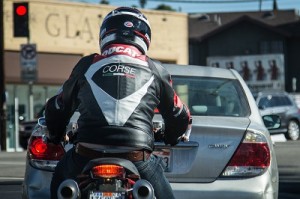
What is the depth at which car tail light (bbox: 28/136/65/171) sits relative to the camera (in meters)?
6.39

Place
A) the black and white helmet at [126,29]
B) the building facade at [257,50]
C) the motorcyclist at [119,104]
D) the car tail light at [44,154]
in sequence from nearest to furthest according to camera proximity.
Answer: the motorcyclist at [119,104], the black and white helmet at [126,29], the car tail light at [44,154], the building facade at [257,50]

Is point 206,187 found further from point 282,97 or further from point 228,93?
point 282,97

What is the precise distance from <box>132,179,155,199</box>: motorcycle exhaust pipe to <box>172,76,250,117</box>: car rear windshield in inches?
123

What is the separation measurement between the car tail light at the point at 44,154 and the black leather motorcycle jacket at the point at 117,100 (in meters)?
1.25

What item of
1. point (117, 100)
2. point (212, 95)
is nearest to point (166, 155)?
point (212, 95)

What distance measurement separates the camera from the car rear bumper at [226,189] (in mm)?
6582

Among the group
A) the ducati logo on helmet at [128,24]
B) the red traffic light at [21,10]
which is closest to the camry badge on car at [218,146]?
the ducati logo on helmet at [128,24]

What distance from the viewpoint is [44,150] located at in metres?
6.46

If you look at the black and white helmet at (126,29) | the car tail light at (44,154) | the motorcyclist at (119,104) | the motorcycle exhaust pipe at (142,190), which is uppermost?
the black and white helmet at (126,29)

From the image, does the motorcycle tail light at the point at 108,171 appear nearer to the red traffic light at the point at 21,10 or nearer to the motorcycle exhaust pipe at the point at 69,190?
the motorcycle exhaust pipe at the point at 69,190

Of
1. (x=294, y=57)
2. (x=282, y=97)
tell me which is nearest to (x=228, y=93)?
(x=282, y=97)

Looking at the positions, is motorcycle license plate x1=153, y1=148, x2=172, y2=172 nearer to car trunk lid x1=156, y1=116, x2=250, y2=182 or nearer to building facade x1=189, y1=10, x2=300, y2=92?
car trunk lid x1=156, y1=116, x2=250, y2=182

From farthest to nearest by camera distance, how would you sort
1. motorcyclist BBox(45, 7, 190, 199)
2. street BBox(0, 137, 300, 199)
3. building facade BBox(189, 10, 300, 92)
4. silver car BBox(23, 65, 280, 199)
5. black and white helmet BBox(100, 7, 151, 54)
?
building facade BBox(189, 10, 300, 92), street BBox(0, 137, 300, 199), silver car BBox(23, 65, 280, 199), black and white helmet BBox(100, 7, 151, 54), motorcyclist BBox(45, 7, 190, 199)

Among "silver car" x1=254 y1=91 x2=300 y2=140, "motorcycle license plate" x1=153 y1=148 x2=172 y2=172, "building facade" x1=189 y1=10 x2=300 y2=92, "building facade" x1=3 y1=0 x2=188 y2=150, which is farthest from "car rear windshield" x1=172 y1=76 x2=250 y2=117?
"building facade" x1=189 y1=10 x2=300 y2=92
